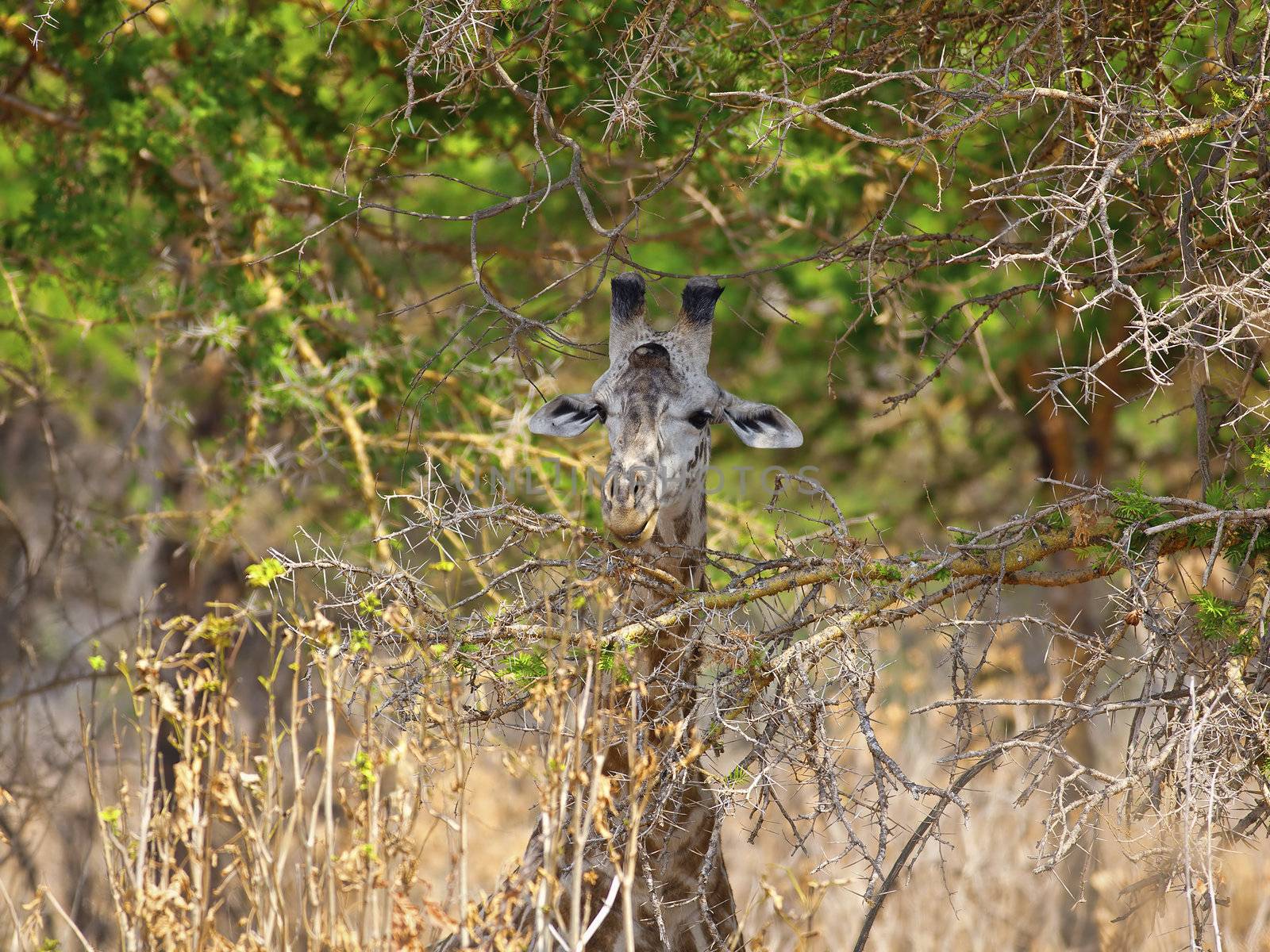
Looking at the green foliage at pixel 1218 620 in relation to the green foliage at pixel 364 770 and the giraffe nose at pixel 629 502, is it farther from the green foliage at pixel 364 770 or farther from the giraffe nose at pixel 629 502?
the green foliage at pixel 364 770

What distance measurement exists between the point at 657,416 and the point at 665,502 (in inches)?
10.6

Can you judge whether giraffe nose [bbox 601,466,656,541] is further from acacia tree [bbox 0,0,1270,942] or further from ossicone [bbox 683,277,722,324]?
ossicone [bbox 683,277,722,324]

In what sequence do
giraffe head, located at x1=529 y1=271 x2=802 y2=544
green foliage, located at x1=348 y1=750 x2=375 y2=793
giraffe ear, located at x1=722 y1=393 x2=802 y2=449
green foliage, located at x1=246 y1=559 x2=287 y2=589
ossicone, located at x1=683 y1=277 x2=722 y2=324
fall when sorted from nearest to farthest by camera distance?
green foliage, located at x1=348 y1=750 x2=375 y2=793, green foliage, located at x1=246 y1=559 x2=287 y2=589, giraffe head, located at x1=529 y1=271 x2=802 y2=544, giraffe ear, located at x1=722 y1=393 x2=802 y2=449, ossicone, located at x1=683 y1=277 x2=722 y2=324

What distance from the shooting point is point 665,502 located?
3.62 m

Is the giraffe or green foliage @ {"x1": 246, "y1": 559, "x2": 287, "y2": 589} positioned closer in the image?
green foliage @ {"x1": 246, "y1": 559, "x2": 287, "y2": 589}

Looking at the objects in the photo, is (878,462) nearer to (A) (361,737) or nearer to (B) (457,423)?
(B) (457,423)

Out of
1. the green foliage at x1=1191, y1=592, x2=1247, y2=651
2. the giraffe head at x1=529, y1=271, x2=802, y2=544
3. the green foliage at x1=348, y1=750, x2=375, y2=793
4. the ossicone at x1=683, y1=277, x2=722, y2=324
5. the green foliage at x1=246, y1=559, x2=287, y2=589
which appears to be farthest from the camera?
the ossicone at x1=683, y1=277, x2=722, y2=324

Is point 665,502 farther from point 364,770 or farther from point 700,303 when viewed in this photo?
point 364,770

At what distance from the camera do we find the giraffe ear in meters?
3.91

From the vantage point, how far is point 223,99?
6.04 m

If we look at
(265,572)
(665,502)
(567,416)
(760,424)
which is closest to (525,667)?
(665,502)

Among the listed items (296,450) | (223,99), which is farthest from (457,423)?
(223,99)

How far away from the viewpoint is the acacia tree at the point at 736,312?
10.8 feet

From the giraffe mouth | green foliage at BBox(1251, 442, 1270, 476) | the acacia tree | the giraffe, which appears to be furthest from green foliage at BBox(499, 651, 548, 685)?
green foliage at BBox(1251, 442, 1270, 476)
